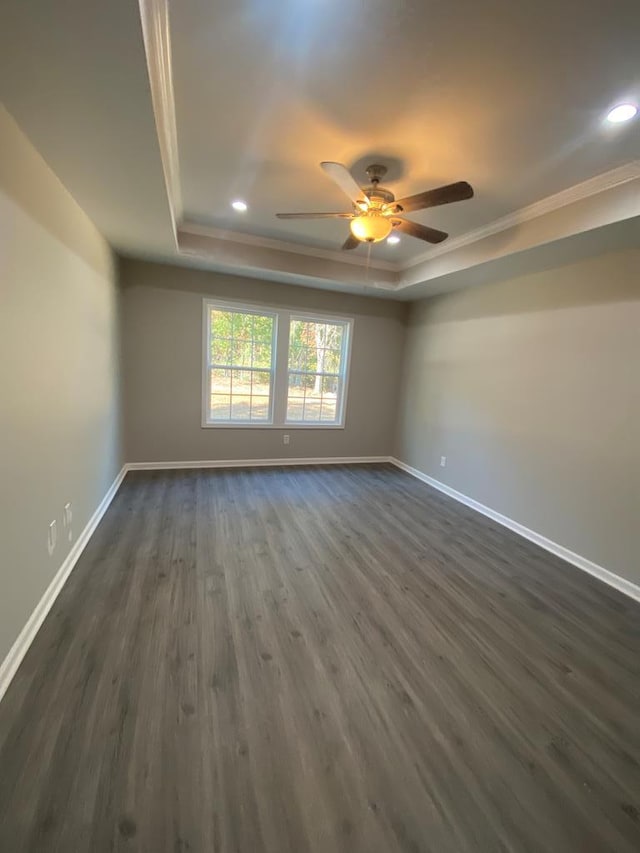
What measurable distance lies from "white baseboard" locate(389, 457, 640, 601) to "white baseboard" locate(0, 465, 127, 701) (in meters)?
3.69

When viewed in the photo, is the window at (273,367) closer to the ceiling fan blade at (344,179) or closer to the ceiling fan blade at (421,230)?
the ceiling fan blade at (421,230)

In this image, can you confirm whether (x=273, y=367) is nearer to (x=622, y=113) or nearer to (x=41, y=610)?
(x=41, y=610)

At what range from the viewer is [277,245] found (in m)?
3.91

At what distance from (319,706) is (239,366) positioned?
385cm

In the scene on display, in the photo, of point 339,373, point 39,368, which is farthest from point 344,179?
point 339,373

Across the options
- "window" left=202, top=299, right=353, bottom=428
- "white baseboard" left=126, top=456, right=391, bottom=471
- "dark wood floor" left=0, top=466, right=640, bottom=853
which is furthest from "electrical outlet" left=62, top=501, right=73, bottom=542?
"window" left=202, top=299, right=353, bottom=428

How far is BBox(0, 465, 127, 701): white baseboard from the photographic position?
1578 mm

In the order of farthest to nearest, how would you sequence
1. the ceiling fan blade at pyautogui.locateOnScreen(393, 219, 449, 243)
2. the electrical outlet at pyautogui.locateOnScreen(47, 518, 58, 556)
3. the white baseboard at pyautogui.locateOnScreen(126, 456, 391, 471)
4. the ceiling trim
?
the white baseboard at pyautogui.locateOnScreen(126, 456, 391, 471), the ceiling fan blade at pyautogui.locateOnScreen(393, 219, 449, 243), the electrical outlet at pyautogui.locateOnScreen(47, 518, 58, 556), the ceiling trim

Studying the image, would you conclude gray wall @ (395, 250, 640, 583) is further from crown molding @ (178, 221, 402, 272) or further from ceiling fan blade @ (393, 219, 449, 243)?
ceiling fan blade @ (393, 219, 449, 243)

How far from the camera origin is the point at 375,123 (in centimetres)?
193

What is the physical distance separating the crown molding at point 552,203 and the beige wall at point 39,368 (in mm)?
3155

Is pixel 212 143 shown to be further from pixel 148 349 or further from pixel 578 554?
pixel 578 554

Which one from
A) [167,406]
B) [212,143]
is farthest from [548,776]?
[167,406]

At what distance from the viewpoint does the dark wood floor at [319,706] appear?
1.17 m
